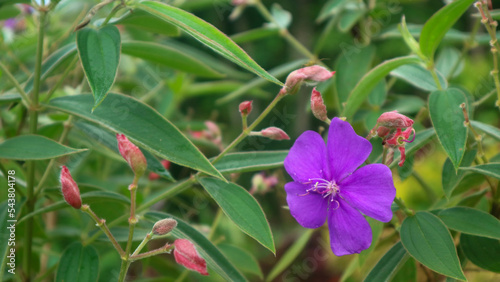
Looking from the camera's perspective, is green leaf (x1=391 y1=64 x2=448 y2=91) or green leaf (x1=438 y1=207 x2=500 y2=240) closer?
green leaf (x1=438 y1=207 x2=500 y2=240)

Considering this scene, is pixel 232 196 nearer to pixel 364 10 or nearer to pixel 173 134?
pixel 173 134

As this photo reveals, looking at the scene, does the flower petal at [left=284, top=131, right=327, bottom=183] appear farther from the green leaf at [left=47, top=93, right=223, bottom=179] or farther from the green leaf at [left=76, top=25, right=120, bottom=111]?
the green leaf at [left=76, top=25, right=120, bottom=111]

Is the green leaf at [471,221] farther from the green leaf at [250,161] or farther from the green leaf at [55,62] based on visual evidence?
the green leaf at [55,62]

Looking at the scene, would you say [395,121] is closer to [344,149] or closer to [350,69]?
[344,149]

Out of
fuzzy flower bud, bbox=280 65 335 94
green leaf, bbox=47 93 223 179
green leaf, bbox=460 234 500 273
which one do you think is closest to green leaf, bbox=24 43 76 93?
green leaf, bbox=47 93 223 179

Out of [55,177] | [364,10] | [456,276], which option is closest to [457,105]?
[456,276]

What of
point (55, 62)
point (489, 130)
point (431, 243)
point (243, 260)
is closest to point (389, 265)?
point (431, 243)
